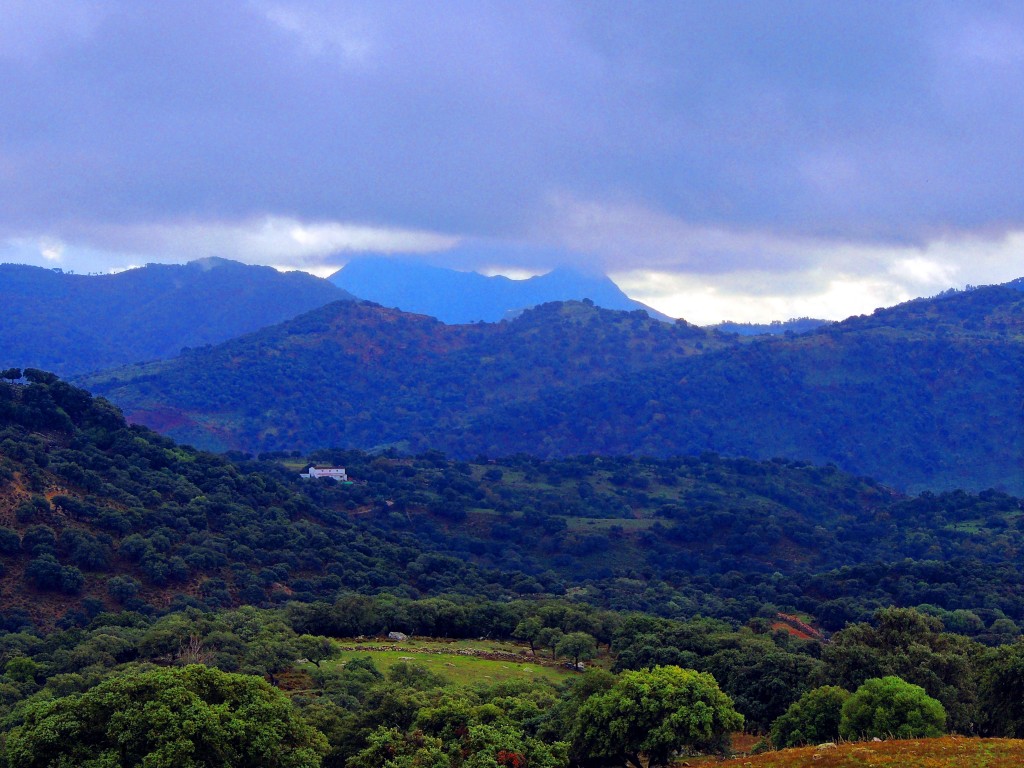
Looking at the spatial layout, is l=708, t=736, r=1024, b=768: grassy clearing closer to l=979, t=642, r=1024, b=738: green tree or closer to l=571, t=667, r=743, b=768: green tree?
l=571, t=667, r=743, b=768: green tree

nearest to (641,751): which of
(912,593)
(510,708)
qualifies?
(510,708)

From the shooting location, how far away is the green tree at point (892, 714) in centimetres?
3033

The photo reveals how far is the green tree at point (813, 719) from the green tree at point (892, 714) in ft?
3.15

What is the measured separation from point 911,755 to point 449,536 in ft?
382

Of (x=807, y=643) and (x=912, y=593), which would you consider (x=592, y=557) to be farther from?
(x=807, y=643)

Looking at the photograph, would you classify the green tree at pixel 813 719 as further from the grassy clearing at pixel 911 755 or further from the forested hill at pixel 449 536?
the forested hill at pixel 449 536

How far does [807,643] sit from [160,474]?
6298 cm

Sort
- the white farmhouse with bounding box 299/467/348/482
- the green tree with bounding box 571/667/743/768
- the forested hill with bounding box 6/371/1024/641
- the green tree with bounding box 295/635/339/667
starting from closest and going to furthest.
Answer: the green tree with bounding box 571/667/743/768 → the green tree with bounding box 295/635/339/667 → the forested hill with bounding box 6/371/1024/641 → the white farmhouse with bounding box 299/467/348/482

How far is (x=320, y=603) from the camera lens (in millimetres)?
61438

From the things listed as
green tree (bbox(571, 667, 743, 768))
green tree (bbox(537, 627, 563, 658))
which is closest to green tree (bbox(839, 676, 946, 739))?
green tree (bbox(571, 667, 743, 768))

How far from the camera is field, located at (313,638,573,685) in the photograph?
47941 mm

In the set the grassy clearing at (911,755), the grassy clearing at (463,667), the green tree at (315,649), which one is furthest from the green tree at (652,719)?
the green tree at (315,649)

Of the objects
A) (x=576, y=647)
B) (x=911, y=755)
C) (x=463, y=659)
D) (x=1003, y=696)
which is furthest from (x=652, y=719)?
(x=463, y=659)

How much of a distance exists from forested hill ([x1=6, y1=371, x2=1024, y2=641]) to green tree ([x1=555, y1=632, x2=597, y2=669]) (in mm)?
30488
